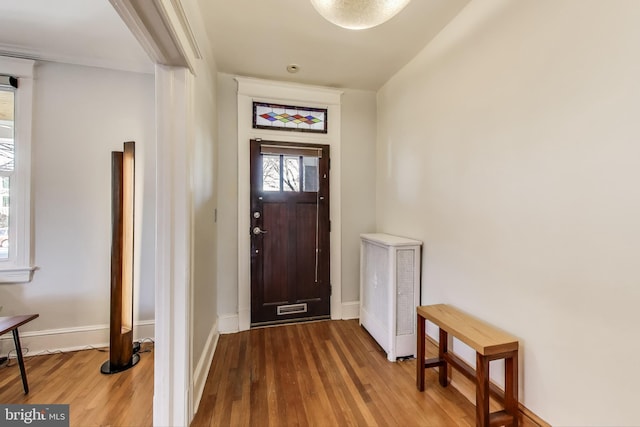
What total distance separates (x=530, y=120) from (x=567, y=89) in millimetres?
187

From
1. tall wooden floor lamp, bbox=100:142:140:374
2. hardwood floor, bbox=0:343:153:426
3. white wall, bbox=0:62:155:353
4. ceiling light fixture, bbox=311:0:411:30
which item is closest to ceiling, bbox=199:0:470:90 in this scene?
ceiling light fixture, bbox=311:0:411:30

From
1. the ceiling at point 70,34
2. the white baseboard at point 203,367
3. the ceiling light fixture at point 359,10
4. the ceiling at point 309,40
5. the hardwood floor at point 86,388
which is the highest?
the ceiling at point 309,40

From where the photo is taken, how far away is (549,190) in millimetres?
1260

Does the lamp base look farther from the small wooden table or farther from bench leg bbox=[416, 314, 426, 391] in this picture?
bench leg bbox=[416, 314, 426, 391]

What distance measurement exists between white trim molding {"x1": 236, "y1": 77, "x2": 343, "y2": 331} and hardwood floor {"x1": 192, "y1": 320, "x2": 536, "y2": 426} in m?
0.51

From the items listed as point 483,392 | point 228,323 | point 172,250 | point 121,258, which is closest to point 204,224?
point 172,250

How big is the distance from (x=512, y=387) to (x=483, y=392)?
17 centimetres

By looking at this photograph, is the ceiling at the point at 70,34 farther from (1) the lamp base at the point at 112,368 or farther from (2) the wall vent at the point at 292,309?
(2) the wall vent at the point at 292,309

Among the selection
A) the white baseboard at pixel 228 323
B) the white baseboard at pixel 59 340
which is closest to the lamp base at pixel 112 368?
the white baseboard at pixel 59 340

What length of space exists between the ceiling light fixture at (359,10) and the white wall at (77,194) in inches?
75.9

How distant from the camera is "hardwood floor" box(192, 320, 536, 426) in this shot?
4.88 ft

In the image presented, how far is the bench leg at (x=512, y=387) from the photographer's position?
51.6 inches

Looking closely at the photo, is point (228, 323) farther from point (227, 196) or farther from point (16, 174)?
point (16, 174)

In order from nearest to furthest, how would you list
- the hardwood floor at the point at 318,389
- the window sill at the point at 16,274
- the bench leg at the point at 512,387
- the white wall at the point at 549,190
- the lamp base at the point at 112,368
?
the white wall at the point at 549,190 → the bench leg at the point at 512,387 → the hardwood floor at the point at 318,389 → the lamp base at the point at 112,368 → the window sill at the point at 16,274
